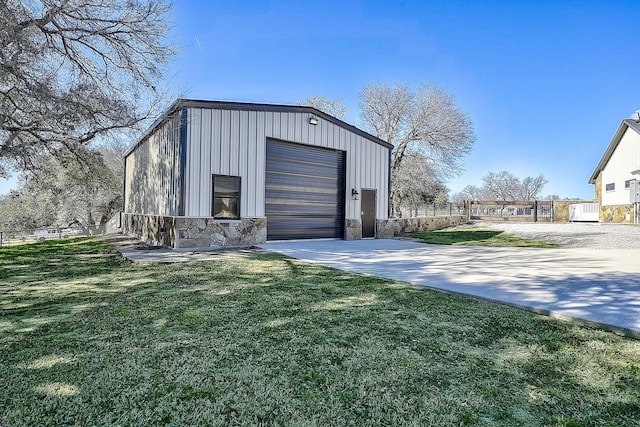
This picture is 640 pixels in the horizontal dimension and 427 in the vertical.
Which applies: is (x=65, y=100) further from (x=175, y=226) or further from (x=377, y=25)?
(x=377, y=25)

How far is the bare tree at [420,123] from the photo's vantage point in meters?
20.5

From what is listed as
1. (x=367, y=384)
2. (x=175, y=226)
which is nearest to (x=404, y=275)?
(x=367, y=384)

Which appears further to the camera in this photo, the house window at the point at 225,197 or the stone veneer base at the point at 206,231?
the house window at the point at 225,197

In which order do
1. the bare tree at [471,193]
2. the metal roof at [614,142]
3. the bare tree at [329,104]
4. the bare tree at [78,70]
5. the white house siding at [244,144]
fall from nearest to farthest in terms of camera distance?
the bare tree at [78,70]
the white house siding at [244,144]
the metal roof at [614,142]
the bare tree at [329,104]
the bare tree at [471,193]

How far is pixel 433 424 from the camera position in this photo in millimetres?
1456

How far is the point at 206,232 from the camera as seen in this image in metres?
8.39

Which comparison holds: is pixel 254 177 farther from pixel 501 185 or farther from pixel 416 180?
pixel 501 185

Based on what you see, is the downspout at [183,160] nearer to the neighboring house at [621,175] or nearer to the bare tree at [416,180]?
the bare tree at [416,180]

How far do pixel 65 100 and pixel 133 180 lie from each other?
7.70 metres

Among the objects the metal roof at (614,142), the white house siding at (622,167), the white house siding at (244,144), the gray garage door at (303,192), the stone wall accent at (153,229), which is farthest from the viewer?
the metal roof at (614,142)

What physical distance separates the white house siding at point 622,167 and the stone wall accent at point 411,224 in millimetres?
7733

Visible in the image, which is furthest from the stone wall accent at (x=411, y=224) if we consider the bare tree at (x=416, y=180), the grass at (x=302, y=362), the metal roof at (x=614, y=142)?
the metal roof at (x=614, y=142)

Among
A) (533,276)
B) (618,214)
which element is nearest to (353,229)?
(533,276)

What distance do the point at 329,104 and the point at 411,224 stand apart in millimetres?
12449
